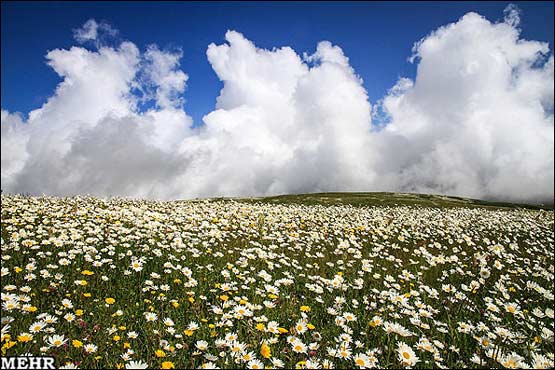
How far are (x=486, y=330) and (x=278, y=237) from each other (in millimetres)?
6732

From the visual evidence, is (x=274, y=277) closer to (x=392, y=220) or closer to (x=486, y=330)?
(x=486, y=330)

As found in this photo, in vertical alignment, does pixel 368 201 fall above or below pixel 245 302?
above

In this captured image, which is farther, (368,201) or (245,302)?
(368,201)

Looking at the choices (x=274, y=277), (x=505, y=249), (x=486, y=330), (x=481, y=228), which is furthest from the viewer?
(x=481, y=228)

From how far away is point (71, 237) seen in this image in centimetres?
857

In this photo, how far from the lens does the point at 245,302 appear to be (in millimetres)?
5621

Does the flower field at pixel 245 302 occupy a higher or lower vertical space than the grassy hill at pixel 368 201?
lower

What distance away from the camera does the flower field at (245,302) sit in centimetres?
A: 429

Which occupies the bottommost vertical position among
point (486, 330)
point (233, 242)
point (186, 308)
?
point (486, 330)

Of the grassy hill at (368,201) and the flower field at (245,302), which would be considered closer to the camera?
the flower field at (245,302)

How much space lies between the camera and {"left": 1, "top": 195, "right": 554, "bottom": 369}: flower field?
→ 4289 millimetres

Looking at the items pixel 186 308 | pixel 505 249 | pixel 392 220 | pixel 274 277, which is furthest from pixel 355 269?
pixel 392 220

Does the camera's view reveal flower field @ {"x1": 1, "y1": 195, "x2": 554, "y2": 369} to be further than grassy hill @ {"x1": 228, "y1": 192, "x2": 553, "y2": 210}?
No

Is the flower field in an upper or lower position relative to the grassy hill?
lower
